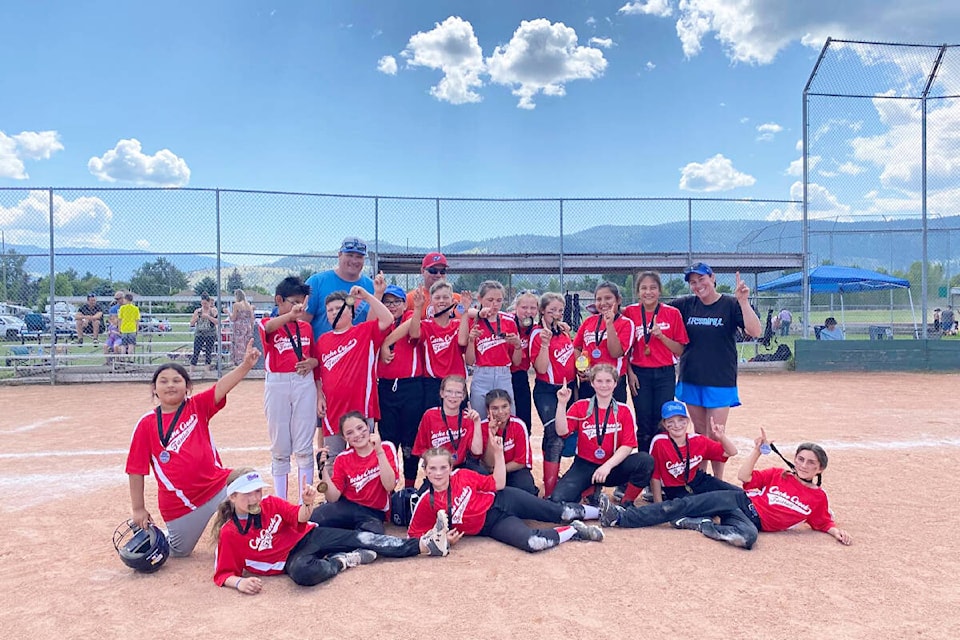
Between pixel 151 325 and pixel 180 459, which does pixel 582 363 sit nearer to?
pixel 180 459

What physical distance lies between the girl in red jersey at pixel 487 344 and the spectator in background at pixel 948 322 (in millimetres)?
18142

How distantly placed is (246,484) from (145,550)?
0.79 metres

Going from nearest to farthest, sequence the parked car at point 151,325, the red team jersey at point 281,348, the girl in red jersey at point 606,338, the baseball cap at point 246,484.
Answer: the baseball cap at point 246,484
the red team jersey at point 281,348
the girl in red jersey at point 606,338
the parked car at point 151,325

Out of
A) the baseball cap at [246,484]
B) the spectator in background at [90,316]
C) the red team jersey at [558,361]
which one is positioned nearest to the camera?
the baseball cap at [246,484]

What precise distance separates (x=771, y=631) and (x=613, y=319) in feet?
8.62

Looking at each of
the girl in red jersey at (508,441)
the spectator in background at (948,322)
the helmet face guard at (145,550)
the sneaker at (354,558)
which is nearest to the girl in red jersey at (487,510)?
the girl in red jersey at (508,441)

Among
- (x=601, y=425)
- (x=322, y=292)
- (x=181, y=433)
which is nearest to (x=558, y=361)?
(x=601, y=425)

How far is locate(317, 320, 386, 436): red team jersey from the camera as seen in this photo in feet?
14.3

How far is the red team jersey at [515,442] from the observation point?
4520 mm

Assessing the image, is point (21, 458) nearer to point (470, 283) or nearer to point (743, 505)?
point (743, 505)

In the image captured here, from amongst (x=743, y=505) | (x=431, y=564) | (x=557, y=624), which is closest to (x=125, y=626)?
(x=431, y=564)

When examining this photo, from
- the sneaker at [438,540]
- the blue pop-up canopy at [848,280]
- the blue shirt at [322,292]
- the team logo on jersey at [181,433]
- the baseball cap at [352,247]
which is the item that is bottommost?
the sneaker at [438,540]

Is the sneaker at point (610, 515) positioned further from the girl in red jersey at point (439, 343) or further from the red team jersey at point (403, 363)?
the red team jersey at point (403, 363)

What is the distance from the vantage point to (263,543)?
3408 millimetres
